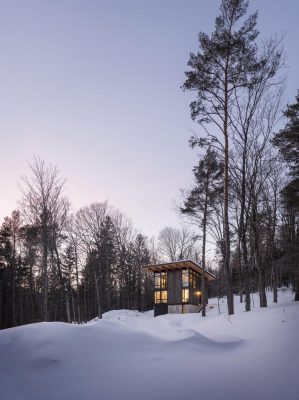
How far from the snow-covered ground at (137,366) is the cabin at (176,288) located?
87.1 feet

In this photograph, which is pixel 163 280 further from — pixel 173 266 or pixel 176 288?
pixel 173 266

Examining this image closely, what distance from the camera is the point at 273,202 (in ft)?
72.2

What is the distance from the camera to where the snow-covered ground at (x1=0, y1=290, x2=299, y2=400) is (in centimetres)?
386

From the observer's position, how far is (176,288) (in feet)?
110

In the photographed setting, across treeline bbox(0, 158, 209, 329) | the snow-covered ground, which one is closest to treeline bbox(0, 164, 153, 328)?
treeline bbox(0, 158, 209, 329)

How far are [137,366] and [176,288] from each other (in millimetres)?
29991

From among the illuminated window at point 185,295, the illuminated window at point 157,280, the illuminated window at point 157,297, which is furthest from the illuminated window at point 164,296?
the illuminated window at point 185,295

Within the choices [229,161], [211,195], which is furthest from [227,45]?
[211,195]

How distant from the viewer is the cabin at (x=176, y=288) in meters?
32.9

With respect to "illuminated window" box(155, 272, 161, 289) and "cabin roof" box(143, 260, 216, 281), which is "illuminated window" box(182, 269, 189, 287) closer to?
"cabin roof" box(143, 260, 216, 281)

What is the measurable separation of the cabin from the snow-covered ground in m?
26.5

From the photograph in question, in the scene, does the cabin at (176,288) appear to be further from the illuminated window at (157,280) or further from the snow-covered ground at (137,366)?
the snow-covered ground at (137,366)

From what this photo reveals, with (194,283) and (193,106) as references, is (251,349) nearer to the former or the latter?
(193,106)

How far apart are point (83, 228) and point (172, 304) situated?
40.9 ft
